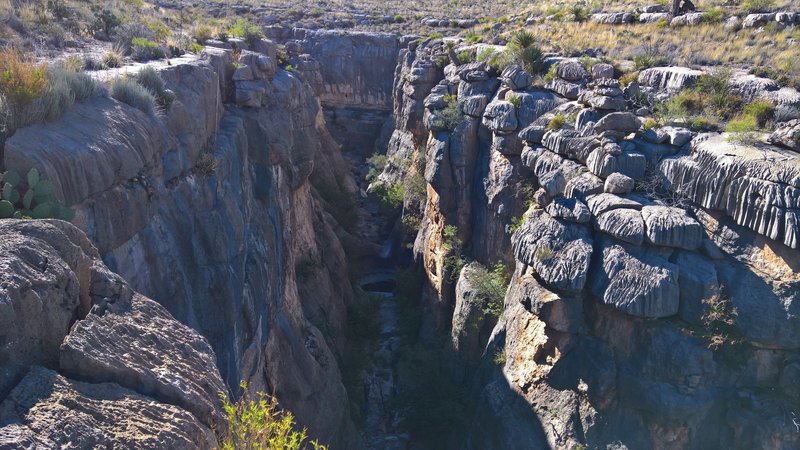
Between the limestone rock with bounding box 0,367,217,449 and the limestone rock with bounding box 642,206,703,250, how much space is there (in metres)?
10.6

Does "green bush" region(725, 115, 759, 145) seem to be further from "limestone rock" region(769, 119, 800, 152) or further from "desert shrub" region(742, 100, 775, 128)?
"limestone rock" region(769, 119, 800, 152)

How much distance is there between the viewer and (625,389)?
13.4 meters

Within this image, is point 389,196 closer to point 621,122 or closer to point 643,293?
point 621,122

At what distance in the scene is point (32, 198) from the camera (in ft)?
22.8

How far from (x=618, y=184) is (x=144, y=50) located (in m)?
11.4

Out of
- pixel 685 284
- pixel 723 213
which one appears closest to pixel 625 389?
pixel 685 284

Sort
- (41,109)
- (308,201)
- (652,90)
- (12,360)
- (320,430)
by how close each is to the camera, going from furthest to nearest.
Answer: (308,201), (652,90), (320,430), (41,109), (12,360)

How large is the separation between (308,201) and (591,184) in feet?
38.7

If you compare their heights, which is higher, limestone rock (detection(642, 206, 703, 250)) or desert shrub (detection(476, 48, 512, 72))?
desert shrub (detection(476, 48, 512, 72))

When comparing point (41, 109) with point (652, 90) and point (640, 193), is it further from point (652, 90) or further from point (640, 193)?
point (652, 90)

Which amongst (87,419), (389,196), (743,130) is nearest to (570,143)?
(743,130)

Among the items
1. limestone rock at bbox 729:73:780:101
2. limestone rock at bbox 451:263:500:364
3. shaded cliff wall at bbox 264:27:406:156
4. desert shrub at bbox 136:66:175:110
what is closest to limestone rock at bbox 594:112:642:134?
limestone rock at bbox 729:73:780:101

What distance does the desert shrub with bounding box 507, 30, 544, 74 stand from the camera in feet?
68.8

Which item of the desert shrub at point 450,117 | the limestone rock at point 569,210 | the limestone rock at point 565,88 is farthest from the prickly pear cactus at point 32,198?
the desert shrub at point 450,117
